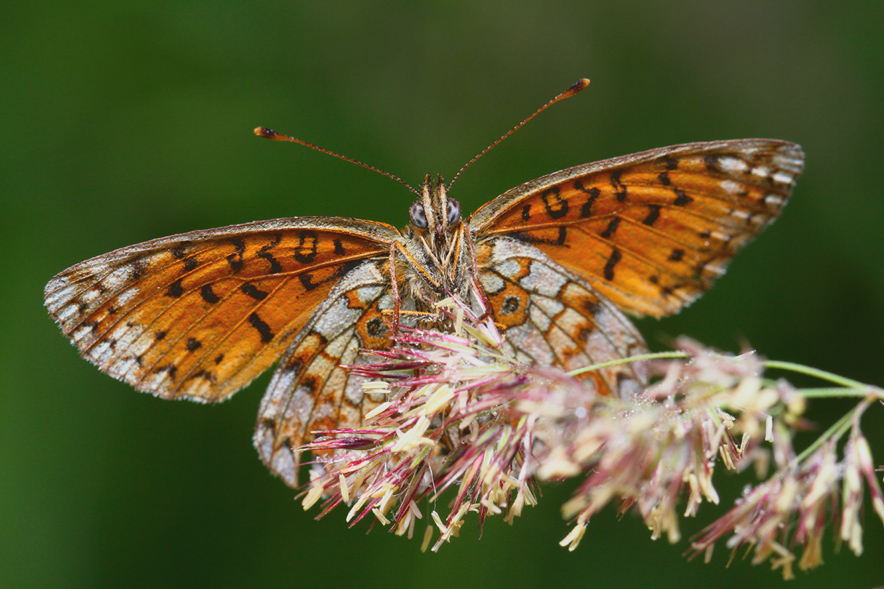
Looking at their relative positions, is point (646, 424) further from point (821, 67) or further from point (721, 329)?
point (821, 67)

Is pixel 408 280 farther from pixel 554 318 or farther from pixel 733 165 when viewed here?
pixel 733 165

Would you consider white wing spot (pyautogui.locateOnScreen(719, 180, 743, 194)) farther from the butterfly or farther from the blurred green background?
the blurred green background

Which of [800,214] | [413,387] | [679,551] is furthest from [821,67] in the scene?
[413,387]

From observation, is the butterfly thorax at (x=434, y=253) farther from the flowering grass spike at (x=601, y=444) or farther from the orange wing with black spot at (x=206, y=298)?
the flowering grass spike at (x=601, y=444)

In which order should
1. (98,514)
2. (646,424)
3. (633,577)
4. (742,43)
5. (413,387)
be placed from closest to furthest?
(646,424) < (413,387) < (98,514) < (633,577) < (742,43)

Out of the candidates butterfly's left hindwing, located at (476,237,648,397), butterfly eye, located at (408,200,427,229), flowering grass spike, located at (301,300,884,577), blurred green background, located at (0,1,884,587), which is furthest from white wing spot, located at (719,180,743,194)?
blurred green background, located at (0,1,884,587)

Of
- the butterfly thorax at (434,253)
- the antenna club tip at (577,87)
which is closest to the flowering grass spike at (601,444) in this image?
the butterfly thorax at (434,253)

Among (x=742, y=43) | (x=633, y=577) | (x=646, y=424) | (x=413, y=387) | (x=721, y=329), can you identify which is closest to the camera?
(x=646, y=424)
